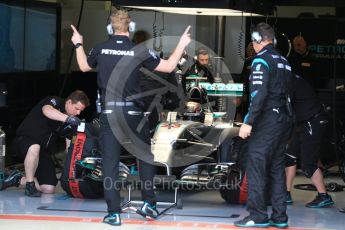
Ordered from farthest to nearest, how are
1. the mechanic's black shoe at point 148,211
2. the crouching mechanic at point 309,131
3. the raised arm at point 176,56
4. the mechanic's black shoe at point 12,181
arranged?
the mechanic's black shoe at point 12,181, the crouching mechanic at point 309,131, the mechanic's black shoe at point 148,211, the raised arm at point 176,56

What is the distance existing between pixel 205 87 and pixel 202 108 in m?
0.38

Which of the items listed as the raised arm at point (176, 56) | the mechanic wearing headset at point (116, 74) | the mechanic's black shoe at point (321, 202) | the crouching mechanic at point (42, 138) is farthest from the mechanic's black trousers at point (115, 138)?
the mechanic's black shoe at point (321, 202)

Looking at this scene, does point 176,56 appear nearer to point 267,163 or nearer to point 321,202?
point 267,163

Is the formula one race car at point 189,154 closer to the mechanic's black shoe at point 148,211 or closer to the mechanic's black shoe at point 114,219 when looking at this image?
the mechanic's black shoe at point 148,211

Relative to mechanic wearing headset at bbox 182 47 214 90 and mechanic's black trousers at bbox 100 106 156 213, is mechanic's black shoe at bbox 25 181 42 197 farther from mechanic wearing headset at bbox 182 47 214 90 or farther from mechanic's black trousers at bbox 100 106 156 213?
mechanic wearing headset at bbox 182 47 214 90

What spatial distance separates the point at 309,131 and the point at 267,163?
1365 millimetres

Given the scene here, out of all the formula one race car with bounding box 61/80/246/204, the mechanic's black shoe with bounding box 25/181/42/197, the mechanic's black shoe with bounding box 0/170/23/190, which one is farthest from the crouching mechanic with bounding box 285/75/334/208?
the mechanic's black shoe with bounding box 0/170/23/190

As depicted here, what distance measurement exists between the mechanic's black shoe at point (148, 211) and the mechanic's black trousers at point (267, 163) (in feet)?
3.00

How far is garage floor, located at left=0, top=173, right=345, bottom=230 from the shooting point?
7707 millimetres

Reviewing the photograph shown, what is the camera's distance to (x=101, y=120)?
770cm

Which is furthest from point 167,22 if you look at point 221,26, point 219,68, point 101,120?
point 101,120

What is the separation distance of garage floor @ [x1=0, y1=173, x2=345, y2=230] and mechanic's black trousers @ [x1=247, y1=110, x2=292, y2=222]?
282 millimetres

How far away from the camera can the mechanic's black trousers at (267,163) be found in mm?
7551

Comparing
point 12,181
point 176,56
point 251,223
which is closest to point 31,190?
point 12,181
